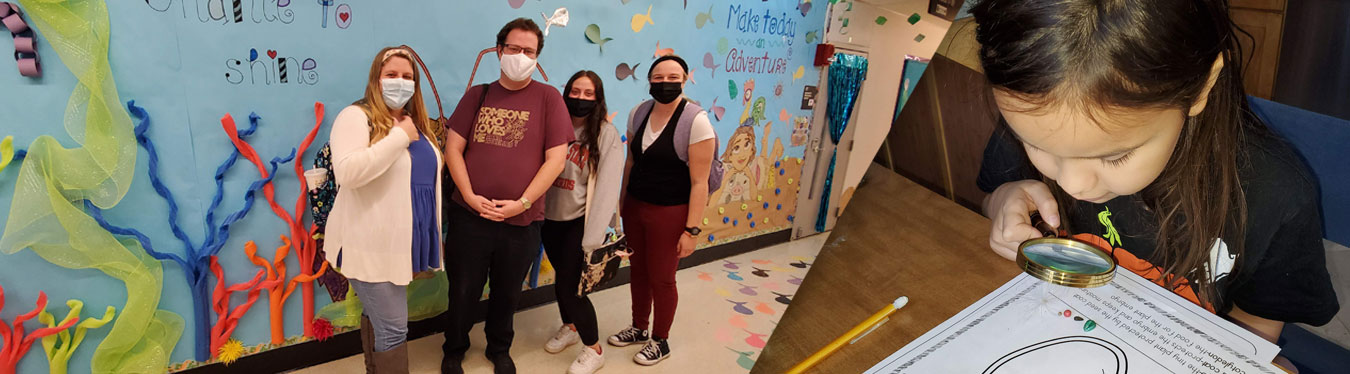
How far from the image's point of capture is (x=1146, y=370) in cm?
33

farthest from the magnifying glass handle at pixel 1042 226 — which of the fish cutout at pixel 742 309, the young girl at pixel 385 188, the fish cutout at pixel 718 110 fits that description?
the fish cutout at pixel 718 110

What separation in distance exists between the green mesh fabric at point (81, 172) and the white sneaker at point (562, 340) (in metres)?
1.13

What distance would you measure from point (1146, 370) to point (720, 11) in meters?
2.49

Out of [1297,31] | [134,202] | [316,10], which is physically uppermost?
[316,10]

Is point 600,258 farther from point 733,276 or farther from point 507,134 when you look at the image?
point 733,276

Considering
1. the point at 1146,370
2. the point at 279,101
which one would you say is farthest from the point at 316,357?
the point at 1146,370

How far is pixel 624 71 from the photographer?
240 centimetres

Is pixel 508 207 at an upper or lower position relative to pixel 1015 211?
lower

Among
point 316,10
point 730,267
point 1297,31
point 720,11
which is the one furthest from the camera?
point 730,267

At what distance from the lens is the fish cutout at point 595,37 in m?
2.24

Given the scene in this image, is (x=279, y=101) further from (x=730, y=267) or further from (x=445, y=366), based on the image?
(x=730, y=267)

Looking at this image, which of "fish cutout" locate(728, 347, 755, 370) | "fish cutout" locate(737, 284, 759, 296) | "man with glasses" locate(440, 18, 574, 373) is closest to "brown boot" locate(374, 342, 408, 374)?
"man with glasses" locate(440, 18, 574, 373)

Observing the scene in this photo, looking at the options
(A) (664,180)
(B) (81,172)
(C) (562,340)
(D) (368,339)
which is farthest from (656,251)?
(B) (81,172)

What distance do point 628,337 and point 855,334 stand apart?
1836 mm
